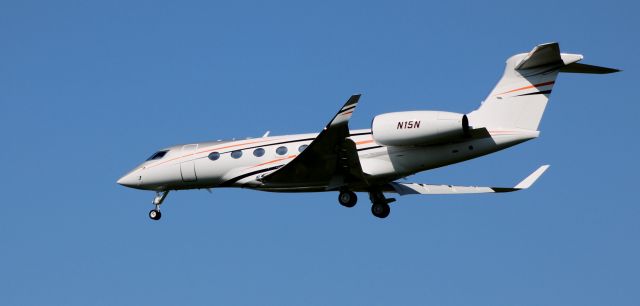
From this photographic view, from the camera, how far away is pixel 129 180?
32281mm

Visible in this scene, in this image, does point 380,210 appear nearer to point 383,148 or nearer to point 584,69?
point 383,148

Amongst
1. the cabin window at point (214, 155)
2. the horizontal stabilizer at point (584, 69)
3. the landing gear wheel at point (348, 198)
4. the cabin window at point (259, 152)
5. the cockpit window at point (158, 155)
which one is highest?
the cockpit window at point (158, 155)

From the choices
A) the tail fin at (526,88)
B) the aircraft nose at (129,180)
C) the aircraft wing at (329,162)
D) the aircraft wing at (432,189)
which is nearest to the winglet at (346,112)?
the aircraft wing at (329,162)

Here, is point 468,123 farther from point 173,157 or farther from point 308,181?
point 173,157

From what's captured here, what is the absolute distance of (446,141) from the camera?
27.6 m

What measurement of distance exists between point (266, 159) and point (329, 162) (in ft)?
8.50

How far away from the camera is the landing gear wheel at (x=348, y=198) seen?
29562mm

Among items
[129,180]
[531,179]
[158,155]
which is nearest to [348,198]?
[531,179]

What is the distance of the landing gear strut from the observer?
30750 mm

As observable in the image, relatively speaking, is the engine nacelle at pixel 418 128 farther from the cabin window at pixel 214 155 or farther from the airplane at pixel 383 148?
the cabin window at pixel 214 155

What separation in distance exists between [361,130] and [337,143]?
214 cm

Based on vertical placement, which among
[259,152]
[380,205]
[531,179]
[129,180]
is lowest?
[531,179]

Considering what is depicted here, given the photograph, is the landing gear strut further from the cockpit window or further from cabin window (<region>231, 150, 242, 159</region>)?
the cockpit window

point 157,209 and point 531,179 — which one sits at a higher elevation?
point 157,209
